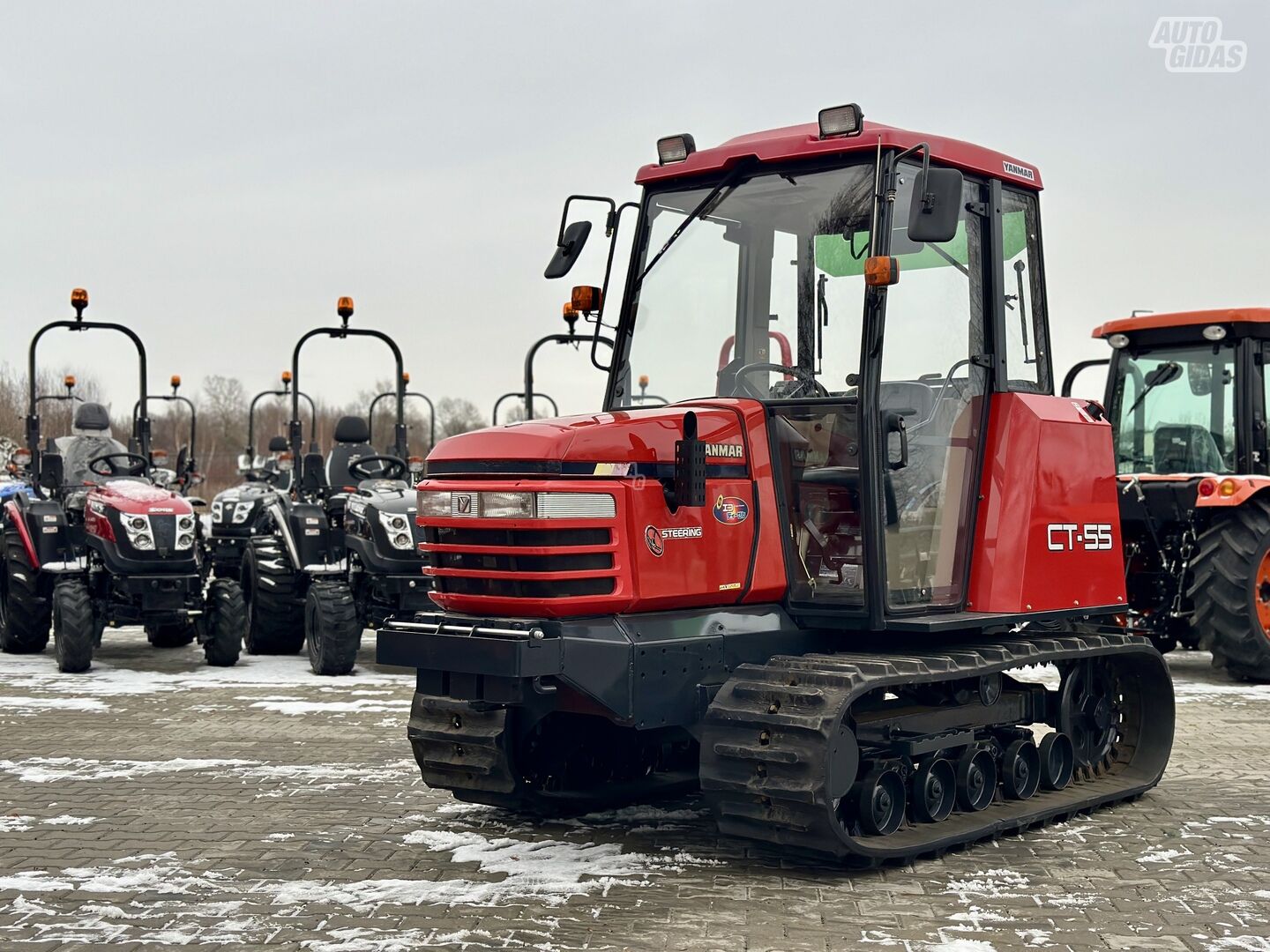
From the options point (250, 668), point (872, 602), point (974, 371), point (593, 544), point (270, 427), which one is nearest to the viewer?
point (593, 544)

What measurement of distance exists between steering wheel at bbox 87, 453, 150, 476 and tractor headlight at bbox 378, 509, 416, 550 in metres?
3.52

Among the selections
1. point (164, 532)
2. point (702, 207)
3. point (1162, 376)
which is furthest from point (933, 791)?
point (164, 532)

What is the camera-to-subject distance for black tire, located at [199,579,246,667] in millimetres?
13836

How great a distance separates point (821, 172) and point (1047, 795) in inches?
130

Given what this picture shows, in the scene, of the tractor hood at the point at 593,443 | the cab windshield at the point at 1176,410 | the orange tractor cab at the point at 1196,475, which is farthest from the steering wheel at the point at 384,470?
the tractor hood at the point at 593,443

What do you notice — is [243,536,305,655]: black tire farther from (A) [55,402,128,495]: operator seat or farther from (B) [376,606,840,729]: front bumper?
(B) [376,606,840,729]: front bumper

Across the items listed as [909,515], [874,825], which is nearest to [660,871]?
[874,825]

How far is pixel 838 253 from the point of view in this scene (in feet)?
23.0

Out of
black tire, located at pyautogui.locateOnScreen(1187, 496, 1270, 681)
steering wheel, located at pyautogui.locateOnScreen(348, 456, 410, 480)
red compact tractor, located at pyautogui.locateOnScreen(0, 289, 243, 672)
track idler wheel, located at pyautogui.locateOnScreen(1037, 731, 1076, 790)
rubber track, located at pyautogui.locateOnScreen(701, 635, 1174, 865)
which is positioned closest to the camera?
rubber track, located at pyautogui.locateOnScreen(701, 635, 1174, 865)

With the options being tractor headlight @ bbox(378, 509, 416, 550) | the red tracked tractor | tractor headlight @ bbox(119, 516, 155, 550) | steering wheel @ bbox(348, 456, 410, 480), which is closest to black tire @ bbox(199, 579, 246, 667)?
tractor headlight @ bbox(119, 516, 155, 550)

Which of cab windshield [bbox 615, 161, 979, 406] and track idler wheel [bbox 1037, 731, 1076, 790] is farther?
track idler wheel [bbox 1037, 731, 1076, 790]

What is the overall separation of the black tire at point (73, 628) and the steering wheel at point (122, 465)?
1819 millimetres

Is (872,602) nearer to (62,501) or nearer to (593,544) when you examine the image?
(593,544)

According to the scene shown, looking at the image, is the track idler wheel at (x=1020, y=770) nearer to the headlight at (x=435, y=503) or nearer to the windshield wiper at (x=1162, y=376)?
the headlight at (x=435, y=503)
